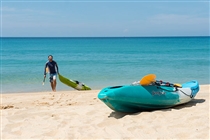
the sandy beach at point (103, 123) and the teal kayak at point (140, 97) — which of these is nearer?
the sandy beach at point (103, 123)

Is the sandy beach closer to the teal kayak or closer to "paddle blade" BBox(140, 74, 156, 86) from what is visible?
the teal kayak

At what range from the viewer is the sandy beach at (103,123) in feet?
15.1

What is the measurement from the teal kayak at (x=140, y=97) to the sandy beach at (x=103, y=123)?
190 mm

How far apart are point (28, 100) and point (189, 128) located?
5494 millimetres

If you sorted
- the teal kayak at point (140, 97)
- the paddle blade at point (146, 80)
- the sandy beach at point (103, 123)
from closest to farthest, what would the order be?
the sandy beach at point (103, 123) → the teal kayak at point (140, 97) → the paddle blade at point (146, 80)

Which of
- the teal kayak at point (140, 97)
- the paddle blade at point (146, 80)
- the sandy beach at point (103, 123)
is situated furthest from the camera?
the paddle blade at point (146, 80)

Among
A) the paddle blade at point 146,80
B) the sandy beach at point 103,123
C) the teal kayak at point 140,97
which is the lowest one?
the sandy beach at point 103,123

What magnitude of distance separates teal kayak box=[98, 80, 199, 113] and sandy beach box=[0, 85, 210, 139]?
19 centimetres

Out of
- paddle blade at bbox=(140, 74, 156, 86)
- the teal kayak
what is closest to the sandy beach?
the teal kayak

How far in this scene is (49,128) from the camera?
17.2ft

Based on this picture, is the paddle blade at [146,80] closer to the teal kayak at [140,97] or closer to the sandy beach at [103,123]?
the teal kayak at [140,97]

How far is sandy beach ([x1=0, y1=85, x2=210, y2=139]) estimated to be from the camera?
460cm

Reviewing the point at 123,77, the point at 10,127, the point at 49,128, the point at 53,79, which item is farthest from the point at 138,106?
the point at 123,77

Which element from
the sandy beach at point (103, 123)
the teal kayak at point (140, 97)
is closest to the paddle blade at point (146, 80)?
the teal kayak at point (140, 97)
